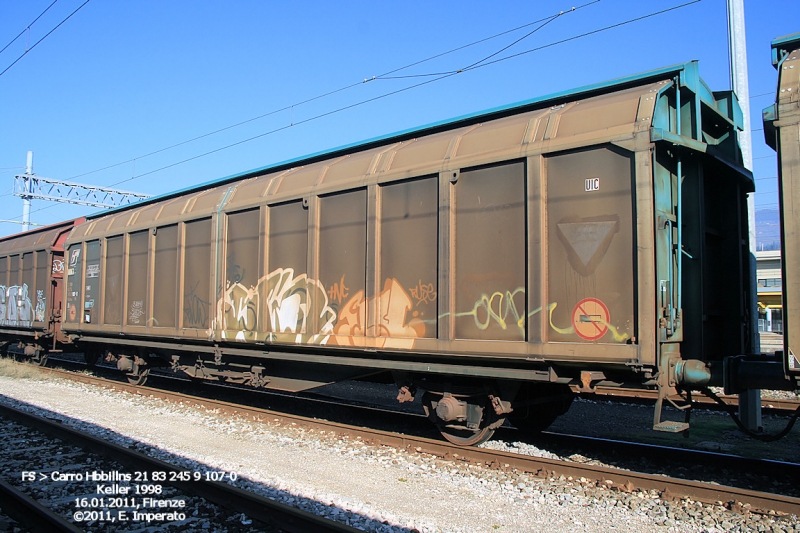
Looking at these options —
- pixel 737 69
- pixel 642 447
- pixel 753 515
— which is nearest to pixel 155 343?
pixel 642 447

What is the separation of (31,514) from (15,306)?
15100 mm

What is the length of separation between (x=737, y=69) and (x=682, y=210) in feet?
14.3

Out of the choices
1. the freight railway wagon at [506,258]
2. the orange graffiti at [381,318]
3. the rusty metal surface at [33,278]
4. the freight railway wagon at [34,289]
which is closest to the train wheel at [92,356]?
the freight railway wagon at [34,289]

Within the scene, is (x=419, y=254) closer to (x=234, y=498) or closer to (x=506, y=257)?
(x=506, y=257)

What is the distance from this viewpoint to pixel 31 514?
15.7ft

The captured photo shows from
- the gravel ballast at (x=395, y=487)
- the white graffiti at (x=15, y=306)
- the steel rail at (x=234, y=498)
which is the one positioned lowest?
the gravel ballast at (x=395, y=487)

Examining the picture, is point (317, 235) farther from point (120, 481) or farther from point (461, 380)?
point (120, 481)

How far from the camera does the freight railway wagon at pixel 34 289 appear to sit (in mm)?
15562

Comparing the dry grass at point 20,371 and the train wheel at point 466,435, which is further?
the dry grass at point 20,371

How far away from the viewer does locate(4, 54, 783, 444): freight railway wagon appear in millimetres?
5395

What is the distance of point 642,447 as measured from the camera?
648 centimetres

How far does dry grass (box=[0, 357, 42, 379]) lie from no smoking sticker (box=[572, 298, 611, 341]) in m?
13.9

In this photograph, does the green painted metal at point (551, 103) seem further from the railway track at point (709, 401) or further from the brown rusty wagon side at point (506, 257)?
the railway track at point (709, 401)

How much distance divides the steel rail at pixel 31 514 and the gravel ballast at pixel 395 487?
1639mm
